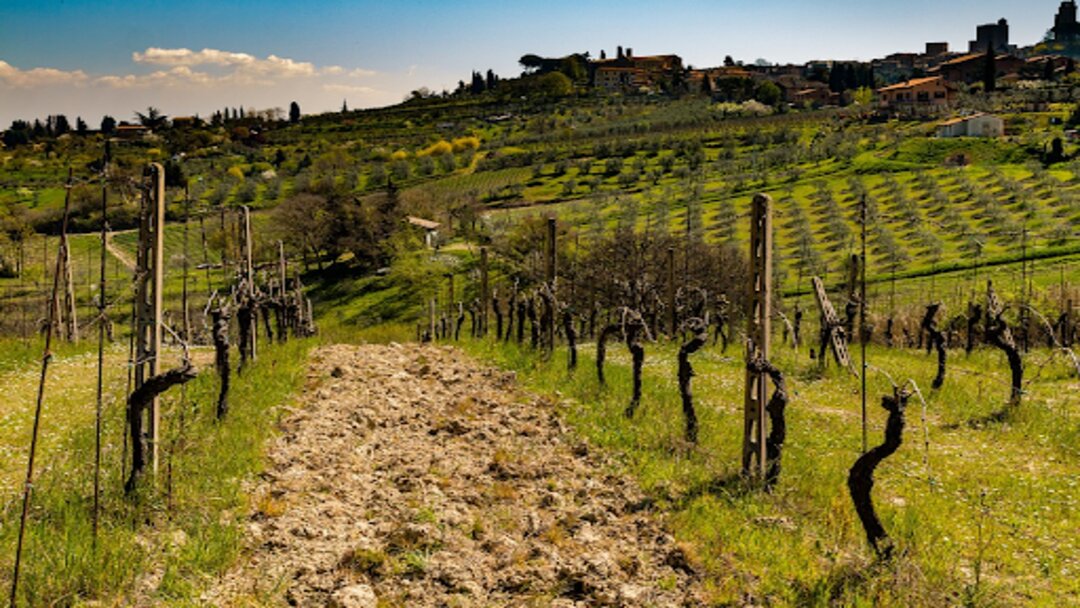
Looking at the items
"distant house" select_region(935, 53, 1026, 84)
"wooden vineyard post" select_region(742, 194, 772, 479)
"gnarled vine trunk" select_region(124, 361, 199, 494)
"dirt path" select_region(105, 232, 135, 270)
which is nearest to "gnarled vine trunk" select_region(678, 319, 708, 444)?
"wooden vineyard post" select_region(742, 194, 772, 479)

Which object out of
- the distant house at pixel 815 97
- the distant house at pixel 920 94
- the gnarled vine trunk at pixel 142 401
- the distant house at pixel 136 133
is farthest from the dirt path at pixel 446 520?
the distant house at pixel 815 97

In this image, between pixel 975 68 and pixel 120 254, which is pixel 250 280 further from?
pixel 975 68

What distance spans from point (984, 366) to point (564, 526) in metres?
17.2

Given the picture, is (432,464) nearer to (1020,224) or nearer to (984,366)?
(984,366)

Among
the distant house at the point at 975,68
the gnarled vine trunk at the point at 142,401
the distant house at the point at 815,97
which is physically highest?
the distant house at the point at 975,68

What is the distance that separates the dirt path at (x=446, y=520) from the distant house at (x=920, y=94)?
6302 inches

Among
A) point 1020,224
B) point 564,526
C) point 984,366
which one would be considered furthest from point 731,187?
point 564,526

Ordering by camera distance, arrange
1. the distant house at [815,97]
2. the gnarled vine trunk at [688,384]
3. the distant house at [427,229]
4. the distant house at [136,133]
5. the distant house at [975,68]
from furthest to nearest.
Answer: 1. the distant house at [975,68]
2. the distant house at [815,97]
3. the distant house at [427,229]
4. the distant house at [136,133]
5. the gnarled vine trunk at [688,384]

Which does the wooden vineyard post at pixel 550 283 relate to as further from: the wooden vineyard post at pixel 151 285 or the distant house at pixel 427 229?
the distant house at pixel 427 229

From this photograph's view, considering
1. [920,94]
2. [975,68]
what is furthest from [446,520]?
[975,68]

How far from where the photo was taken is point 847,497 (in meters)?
8.98

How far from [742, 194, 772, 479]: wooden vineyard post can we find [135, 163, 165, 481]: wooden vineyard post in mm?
7162

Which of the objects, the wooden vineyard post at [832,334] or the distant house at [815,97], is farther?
the distant house at [815,97]

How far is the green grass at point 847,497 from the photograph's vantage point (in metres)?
6.88
